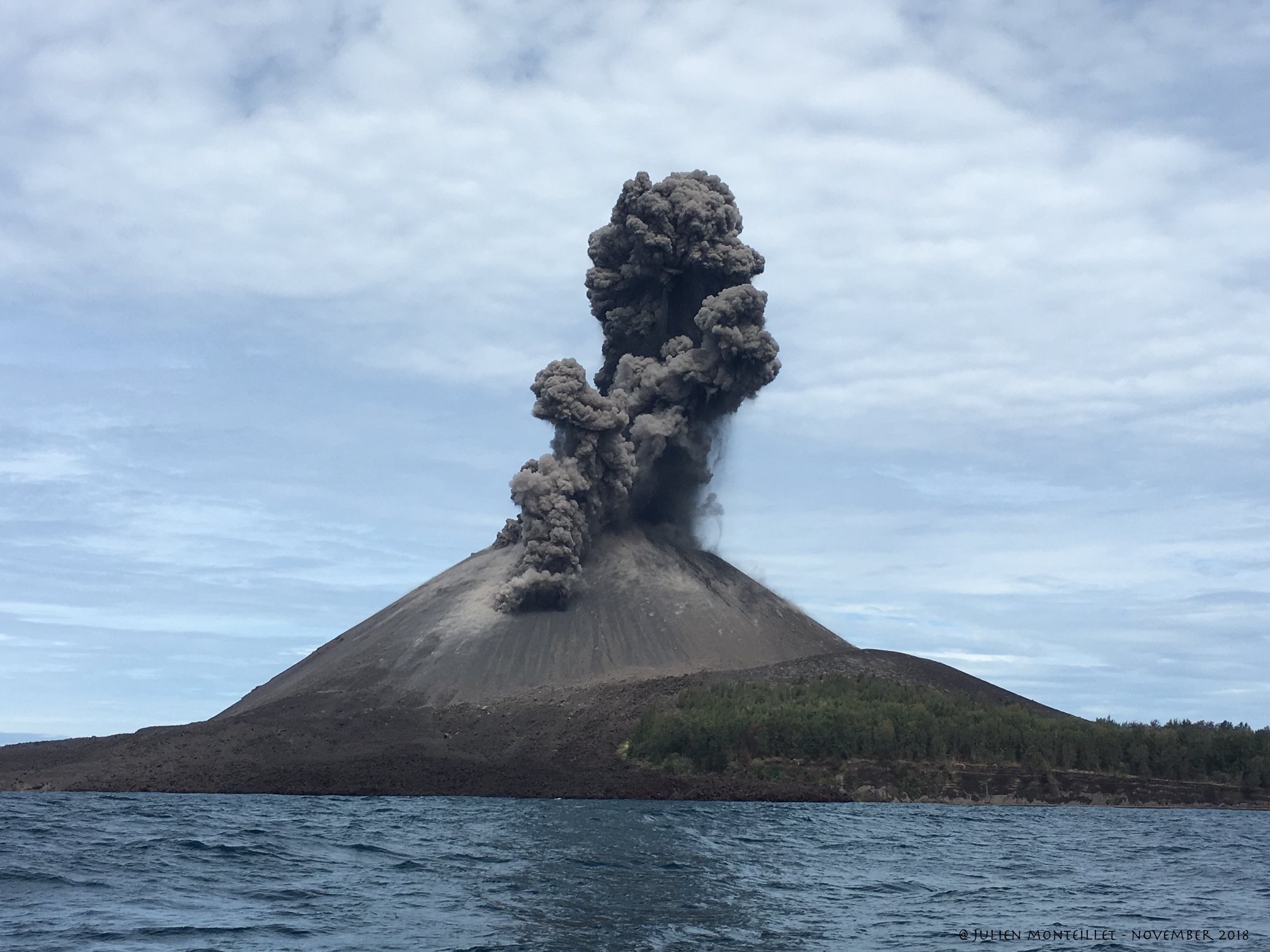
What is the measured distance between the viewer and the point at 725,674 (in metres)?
155

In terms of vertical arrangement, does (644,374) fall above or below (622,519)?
above

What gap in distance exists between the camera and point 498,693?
162 m

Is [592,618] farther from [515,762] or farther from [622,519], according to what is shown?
[515,762]

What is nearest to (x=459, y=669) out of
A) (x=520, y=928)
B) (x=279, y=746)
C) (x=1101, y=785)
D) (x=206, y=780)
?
(x=279, y=746)

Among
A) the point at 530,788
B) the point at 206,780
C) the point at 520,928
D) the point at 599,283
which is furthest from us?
the point at 599,283

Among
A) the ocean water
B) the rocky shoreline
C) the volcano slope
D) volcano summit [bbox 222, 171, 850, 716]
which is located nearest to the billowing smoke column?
volcano summit [bbox 222, 171, 850, 716]

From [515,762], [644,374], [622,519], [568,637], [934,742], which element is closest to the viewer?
[934,742]

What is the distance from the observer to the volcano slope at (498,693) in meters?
128

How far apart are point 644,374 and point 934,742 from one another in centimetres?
7091

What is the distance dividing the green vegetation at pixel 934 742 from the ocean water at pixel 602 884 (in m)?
39.1

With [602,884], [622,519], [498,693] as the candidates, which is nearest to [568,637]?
[498,693]

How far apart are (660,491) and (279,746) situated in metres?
74.5

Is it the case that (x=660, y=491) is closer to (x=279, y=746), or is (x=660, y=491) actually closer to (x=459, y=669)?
(x=459, y=669)

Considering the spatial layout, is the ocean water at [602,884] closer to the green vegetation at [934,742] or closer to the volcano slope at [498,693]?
the green vegetation at [934,742]
